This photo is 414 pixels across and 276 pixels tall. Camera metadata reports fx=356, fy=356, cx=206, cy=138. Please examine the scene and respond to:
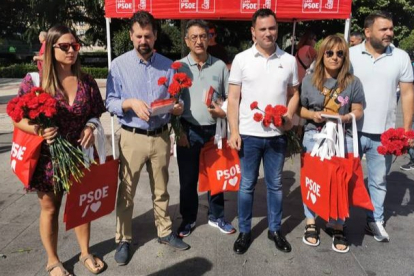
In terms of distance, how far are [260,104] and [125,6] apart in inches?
143

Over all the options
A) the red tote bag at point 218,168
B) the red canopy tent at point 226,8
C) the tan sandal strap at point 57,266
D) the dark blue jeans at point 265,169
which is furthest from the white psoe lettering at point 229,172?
the red canopy tent at point 226,8

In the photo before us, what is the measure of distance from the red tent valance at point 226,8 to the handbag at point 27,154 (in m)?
3.50

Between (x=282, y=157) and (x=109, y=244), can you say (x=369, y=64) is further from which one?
(x=109, y=244)

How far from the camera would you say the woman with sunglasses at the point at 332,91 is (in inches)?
119

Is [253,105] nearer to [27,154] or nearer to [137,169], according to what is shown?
[137,169]

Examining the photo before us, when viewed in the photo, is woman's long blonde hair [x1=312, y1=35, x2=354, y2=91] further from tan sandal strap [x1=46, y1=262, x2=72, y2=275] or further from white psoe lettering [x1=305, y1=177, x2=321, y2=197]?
tan sandal strap [x1=46, y1=262, x2=72, y2=275]

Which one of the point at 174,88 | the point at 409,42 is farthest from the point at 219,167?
the point at 409,42

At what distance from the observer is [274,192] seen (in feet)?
10.6

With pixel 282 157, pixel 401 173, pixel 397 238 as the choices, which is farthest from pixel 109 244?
pixel 401 173

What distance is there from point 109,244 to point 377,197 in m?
2.65

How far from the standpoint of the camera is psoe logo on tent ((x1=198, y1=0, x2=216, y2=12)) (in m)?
5.76

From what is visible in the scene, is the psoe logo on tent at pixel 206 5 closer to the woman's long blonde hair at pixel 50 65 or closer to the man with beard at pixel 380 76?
the man with beard at pixel 380 76

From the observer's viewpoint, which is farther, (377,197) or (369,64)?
(377,197)

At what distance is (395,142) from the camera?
2912 mm
